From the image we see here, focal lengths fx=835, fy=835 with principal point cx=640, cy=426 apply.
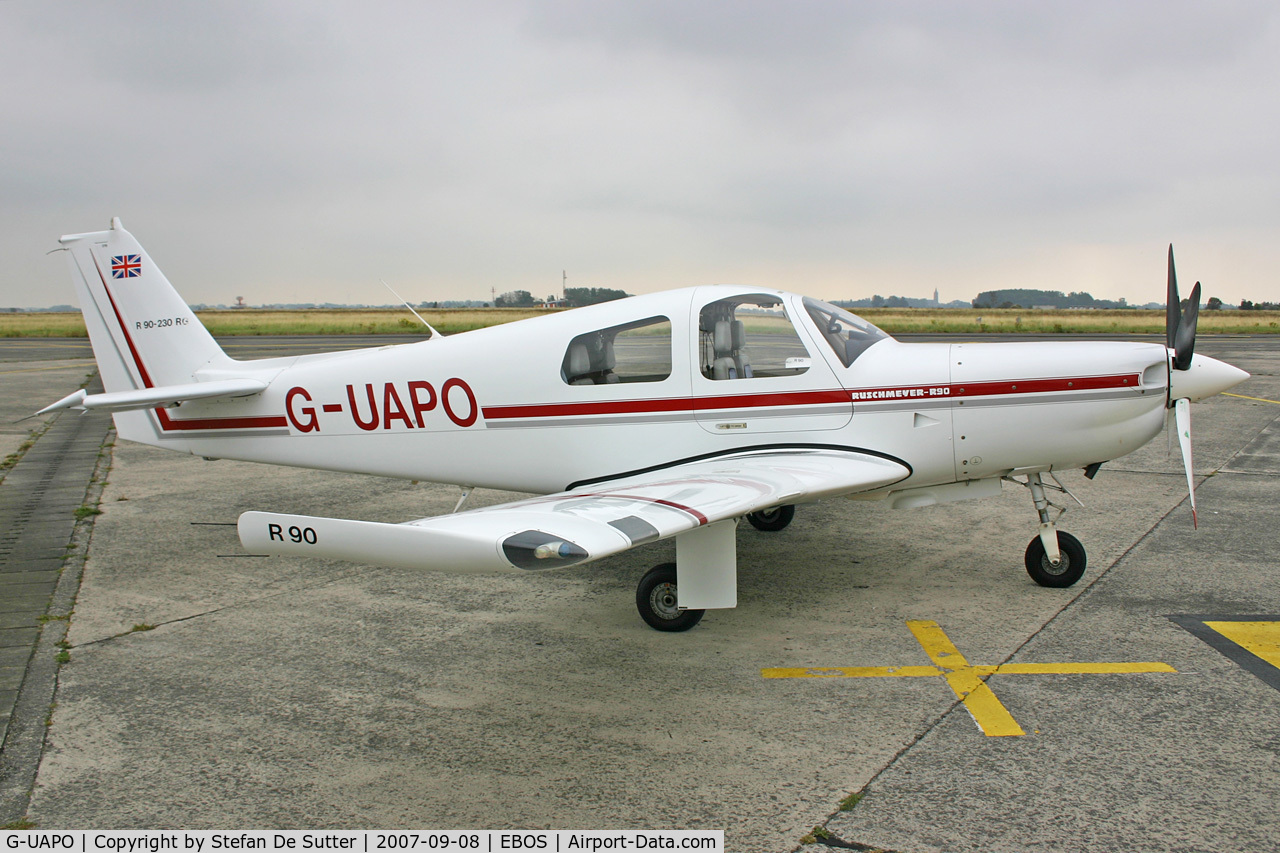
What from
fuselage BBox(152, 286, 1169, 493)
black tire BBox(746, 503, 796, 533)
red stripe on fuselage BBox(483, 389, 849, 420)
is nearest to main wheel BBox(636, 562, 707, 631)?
fuselage BBox(152, 286, 1169, 493)

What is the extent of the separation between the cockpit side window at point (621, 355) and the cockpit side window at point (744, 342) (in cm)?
28

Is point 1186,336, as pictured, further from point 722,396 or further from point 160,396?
point 160,396

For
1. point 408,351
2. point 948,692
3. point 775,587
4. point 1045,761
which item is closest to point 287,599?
point 408,351

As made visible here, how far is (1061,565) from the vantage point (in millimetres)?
5746

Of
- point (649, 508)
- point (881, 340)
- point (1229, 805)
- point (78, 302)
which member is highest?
point (78, 302)

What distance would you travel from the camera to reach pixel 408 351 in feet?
21.3

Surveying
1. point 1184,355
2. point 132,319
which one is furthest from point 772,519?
point 132,319

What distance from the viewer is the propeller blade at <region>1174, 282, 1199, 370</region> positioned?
5422mm

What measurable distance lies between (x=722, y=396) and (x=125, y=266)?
5.40 meters

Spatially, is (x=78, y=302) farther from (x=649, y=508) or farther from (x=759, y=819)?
(x=759, y=819)

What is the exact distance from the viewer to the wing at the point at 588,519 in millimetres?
3193

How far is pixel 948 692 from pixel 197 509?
7.39m

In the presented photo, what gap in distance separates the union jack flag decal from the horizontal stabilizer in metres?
1.23

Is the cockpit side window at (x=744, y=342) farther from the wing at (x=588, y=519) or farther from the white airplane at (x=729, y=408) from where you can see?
the wing at (x=588, y=519)
